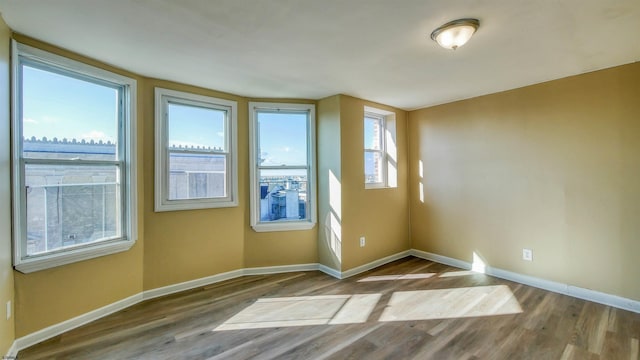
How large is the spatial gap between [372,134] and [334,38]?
7.61 feet

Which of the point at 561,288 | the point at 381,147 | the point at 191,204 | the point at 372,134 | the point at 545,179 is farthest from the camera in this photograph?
the point at 381,147

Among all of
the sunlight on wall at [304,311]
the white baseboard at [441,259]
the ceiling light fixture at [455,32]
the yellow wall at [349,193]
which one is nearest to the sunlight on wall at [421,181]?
the yellow wall at [349,193]

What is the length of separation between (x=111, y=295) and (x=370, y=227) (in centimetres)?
304

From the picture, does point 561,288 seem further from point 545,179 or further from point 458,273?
point 545,179

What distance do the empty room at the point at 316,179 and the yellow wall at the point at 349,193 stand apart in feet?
0.09

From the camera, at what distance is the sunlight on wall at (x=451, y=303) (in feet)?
8.76

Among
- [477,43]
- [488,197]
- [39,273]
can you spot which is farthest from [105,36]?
[488,197]

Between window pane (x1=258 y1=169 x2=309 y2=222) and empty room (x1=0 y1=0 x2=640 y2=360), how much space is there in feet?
0.09

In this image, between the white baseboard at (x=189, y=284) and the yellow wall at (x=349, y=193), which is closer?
the white baseboard at (x=189, y=284)

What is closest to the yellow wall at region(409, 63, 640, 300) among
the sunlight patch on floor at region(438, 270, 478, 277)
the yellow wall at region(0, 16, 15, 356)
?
the sunlight patch on floor at region(438, 270, 478, 277)

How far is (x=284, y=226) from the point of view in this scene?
3.85 metres

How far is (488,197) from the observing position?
370 cm

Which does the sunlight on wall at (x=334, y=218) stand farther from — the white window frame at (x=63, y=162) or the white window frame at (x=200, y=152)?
the white window frame at (x=63, y=162)

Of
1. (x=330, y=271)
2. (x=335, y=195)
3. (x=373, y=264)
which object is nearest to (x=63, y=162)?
(x=335, y=195)
